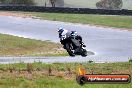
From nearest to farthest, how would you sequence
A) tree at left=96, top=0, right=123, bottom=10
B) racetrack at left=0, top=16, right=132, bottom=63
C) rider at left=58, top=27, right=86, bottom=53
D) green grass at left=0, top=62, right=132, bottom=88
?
1. rider at left=58, top=27, right=86, bottom=53
2. green grass at left=0, top=62, right=132, bottom=88
3. racetrack at left=0, top=16, right=132, bottom=63
4. tree at left=96, top=0, right=123, bottom=10

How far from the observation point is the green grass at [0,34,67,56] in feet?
162

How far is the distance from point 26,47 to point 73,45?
157 ft

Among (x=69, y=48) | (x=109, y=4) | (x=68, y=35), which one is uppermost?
(x=68, y=35)

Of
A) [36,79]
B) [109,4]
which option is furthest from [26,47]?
[109,4]

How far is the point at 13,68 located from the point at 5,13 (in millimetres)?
78617

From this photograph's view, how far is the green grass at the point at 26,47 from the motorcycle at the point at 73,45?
1613 inches

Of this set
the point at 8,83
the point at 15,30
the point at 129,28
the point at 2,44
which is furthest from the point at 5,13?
the point at 8,83

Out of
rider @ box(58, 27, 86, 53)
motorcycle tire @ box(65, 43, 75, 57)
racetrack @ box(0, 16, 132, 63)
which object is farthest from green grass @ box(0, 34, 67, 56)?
rider @ box(58, 27, 86, 53)

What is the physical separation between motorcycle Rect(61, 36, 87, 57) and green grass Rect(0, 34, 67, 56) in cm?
4098

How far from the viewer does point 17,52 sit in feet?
166

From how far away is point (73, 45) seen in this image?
6254mm

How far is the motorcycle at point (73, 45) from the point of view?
614 cm

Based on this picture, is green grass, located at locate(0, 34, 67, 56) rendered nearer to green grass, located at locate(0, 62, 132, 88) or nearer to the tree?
green grass, located at locate(0, 62, 132, 88)

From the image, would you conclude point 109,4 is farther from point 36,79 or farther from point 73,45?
point 73,45
